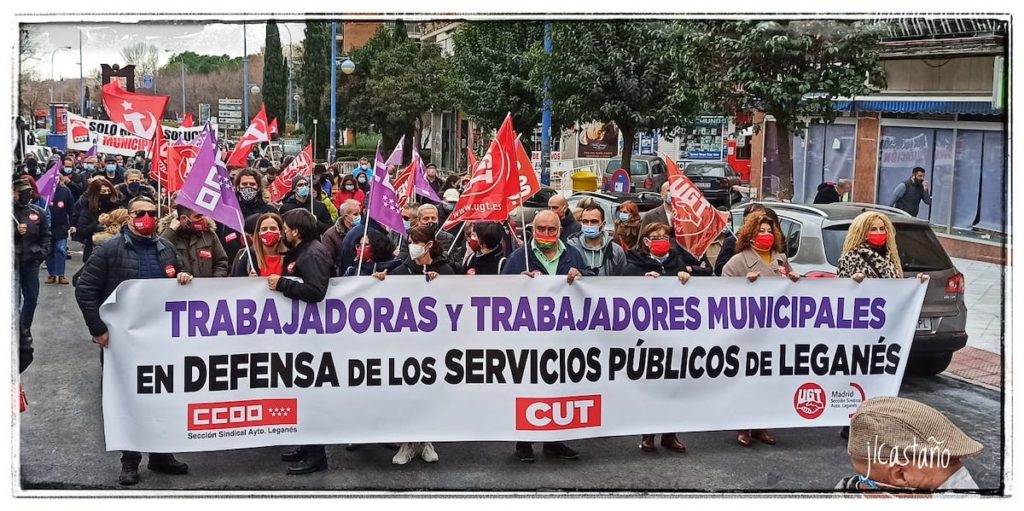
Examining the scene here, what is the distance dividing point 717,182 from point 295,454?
80.9 feet

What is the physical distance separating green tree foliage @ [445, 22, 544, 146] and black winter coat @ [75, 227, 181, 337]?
1905 cm

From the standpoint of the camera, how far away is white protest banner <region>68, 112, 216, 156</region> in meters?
17.5

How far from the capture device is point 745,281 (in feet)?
22.3

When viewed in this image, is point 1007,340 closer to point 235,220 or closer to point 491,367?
point 491,367

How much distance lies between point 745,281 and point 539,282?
129 centimetres

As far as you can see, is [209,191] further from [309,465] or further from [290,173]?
[290,173]

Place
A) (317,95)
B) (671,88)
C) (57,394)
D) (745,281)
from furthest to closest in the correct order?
(317,95) < (671,88) < (57,394) < (745,281)

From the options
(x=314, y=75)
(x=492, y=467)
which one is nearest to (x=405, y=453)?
(x=492, y=467)

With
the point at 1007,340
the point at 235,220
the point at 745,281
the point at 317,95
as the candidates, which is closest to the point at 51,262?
the point at 235,220

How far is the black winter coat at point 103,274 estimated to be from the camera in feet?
20.9

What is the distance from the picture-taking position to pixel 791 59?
14.7 meters

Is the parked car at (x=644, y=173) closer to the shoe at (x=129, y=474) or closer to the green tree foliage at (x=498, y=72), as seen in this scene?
the green tree foliage at (x=498, y=72)

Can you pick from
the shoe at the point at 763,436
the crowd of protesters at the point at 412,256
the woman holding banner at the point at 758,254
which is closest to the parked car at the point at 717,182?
the crowd of protesters at the point at 412,256

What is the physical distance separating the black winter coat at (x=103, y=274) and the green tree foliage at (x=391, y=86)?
3573 cm
